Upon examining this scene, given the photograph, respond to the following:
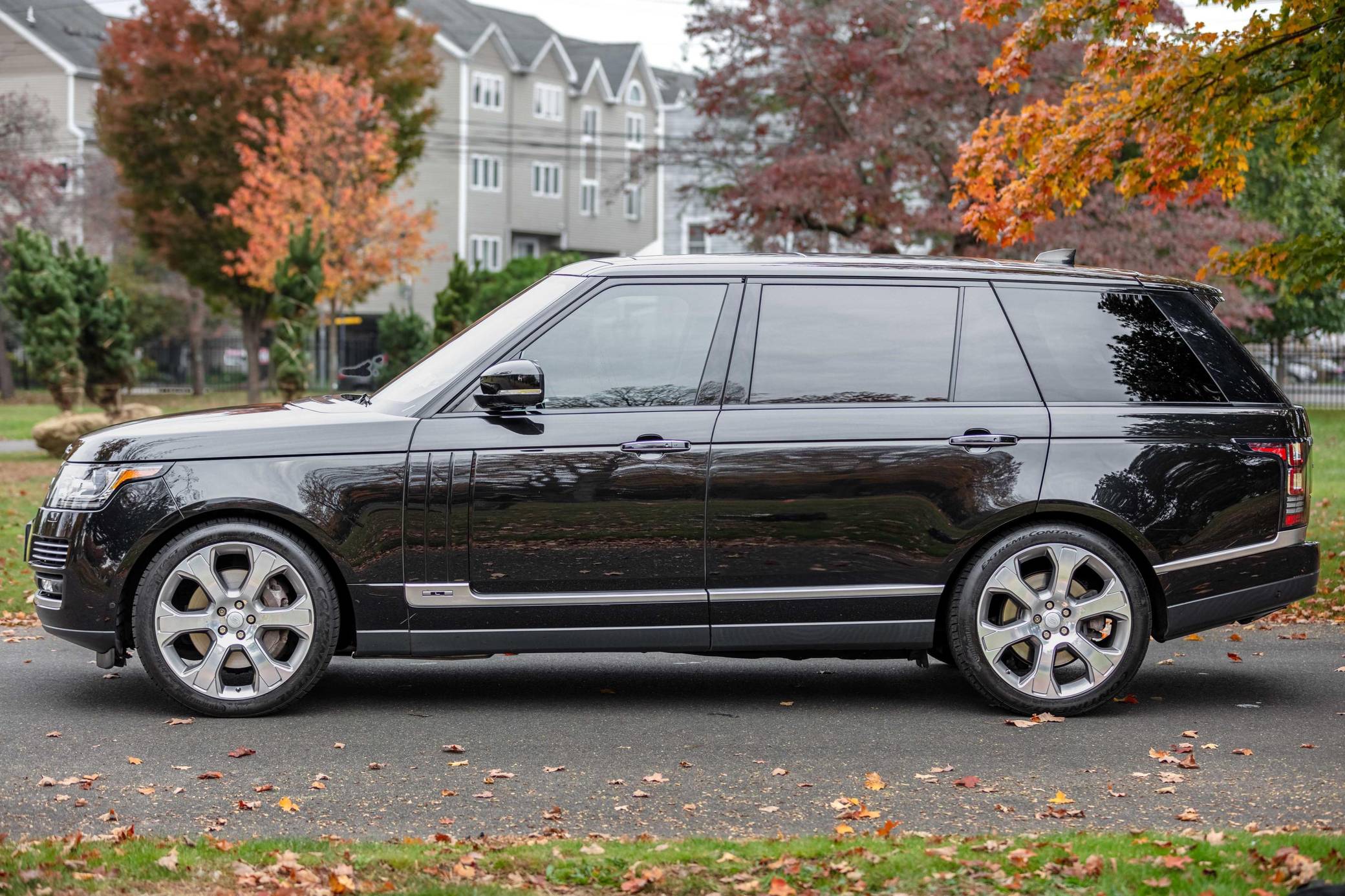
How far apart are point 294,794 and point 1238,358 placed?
4.37 meters

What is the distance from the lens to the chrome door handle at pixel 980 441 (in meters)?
6.54

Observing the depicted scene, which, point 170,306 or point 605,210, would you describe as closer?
point 170,306

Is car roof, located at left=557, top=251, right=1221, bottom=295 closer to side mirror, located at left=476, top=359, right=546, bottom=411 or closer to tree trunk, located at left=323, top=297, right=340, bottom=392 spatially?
side mirror, located at left=476, top=359, right=546, bottom=411

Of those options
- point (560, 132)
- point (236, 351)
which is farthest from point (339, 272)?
point (560, 132)

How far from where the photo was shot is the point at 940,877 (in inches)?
169

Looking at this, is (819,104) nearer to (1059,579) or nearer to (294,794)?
(1059,579)

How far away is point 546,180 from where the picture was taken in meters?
66.9

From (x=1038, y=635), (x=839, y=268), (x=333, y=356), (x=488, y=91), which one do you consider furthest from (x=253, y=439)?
(x=488, y=91)

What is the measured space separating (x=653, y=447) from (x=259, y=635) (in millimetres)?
1782

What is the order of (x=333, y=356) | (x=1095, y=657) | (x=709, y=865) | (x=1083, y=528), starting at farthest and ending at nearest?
(x=333, y=356), (x=1083, y=528), (x=1095, y=657), (x=709, y=865)

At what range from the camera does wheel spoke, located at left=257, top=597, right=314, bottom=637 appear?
6355 millimetres

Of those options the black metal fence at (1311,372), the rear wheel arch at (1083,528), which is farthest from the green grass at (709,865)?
the black metal fence at (1311,372)

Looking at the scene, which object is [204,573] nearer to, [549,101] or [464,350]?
[464,350]

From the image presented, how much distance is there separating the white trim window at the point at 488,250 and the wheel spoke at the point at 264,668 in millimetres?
58014
